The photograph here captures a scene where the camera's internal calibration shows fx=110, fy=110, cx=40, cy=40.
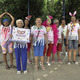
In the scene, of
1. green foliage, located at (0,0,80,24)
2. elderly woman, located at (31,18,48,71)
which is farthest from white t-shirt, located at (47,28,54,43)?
green foliage, located at (0,0,80,24)

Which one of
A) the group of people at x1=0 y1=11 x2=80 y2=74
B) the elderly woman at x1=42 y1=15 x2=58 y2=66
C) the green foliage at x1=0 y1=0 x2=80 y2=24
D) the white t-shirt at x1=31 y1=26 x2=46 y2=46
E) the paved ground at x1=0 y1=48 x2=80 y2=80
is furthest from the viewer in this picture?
the green foliage at x1=0 y1=0 x2=80 y2=24

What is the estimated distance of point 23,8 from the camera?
1144cm

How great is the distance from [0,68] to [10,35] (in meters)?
1.34

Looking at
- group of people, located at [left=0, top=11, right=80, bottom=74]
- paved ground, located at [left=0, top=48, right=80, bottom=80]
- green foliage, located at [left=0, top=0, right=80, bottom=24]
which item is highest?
green foliage, located at [left=0, top=0, right=80, bottom=24]

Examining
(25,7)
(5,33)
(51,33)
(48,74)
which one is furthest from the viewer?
(25,7)

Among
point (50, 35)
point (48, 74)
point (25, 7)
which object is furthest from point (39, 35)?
point (25, 7)

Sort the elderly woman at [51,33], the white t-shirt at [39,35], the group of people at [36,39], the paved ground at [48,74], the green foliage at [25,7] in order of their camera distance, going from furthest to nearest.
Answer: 1. the green foliage at [25,7]
2. the elderly woman at [51,33]
3. the white t-shirt at [39,35]
4. the group of people at [36,39]
5. the paved ground at [48,74]

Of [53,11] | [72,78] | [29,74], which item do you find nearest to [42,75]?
[29,74]

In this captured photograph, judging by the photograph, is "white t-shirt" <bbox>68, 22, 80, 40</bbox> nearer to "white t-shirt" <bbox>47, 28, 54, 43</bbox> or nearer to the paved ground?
"white t-shirt" <bbox>47, 28, 54, 43</bbox>

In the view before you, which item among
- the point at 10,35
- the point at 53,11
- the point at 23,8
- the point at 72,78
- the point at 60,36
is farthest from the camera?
the point at 53,11

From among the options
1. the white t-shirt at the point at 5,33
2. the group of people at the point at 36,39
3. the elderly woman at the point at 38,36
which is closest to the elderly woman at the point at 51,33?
the group of people at the point at 36,39

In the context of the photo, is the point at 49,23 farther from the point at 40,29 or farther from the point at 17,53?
the point at 17,53

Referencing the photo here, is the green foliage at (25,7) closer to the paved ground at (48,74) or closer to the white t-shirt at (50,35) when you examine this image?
the white t-shirt at (50,35)

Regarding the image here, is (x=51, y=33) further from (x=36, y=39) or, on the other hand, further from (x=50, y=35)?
(x=36, y=39)
